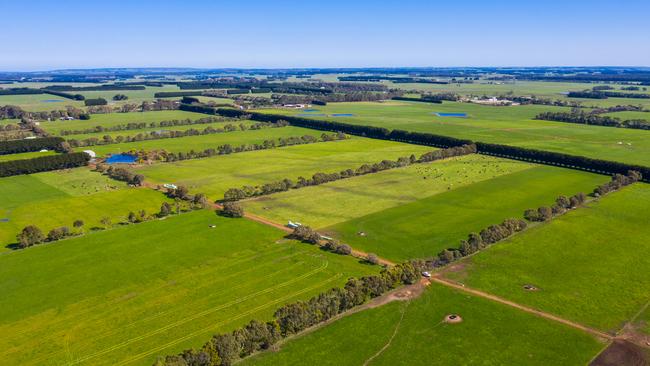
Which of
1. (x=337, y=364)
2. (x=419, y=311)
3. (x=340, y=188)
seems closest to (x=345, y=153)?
(x=340, y=188)

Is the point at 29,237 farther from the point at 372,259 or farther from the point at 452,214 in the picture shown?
the point at 452,214

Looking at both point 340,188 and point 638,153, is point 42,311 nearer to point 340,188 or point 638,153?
point 340,188

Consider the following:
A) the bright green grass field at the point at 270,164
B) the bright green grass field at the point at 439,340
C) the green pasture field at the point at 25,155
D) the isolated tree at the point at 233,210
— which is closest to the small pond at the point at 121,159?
the bright green grass field at the point at 270,164

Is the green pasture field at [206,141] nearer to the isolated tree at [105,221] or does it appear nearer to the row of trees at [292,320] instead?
the isolated tree at [105,221]

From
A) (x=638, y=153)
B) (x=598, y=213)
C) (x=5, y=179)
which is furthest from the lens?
(x=638, y=153)

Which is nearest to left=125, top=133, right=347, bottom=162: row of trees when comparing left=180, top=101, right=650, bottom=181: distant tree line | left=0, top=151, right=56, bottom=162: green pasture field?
left=180, top=101, right=650, bottom=181: distant tree line

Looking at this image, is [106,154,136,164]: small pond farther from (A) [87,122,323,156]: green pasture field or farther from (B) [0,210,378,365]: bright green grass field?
(B) [0,210,378,365]: bright green grass field
